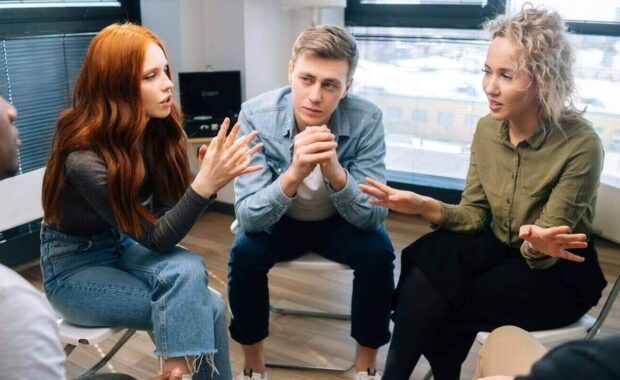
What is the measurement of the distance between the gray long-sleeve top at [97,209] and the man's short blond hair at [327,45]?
575mm

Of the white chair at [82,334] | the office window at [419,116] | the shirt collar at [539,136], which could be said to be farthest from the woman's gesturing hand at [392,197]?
the office window at [419,116]

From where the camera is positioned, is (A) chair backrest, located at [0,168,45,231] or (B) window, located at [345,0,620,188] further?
(B) window, located at [345,0,620,188]

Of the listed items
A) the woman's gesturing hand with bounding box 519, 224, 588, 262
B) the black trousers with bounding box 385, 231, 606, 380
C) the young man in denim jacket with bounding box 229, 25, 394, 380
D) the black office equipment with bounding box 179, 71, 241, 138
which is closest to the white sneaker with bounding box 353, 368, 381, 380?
the young man in denim jacket with bounding box 229, 25, 394, 380

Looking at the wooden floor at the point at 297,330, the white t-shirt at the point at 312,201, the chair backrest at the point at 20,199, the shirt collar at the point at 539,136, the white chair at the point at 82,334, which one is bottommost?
the wooden floor at the point at 297,330

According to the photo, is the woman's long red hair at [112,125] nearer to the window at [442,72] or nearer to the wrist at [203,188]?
the wrist at [203,188]

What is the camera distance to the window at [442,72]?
330 cm

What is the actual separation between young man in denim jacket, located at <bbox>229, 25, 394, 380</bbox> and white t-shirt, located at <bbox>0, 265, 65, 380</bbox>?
990 millimetres

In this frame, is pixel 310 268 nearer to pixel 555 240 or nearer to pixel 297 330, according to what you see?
pixel 297 330

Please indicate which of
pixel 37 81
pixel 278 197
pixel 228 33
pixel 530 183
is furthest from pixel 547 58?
pixel 37 81

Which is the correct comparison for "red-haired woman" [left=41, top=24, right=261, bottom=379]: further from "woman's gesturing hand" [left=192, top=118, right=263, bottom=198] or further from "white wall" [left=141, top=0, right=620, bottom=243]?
"white wall" [left=141, top=0, right=620, bottom=243]

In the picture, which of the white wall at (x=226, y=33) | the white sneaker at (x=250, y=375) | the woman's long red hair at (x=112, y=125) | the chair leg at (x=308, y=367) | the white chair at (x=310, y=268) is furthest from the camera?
the white wall at (x=226, y=33)

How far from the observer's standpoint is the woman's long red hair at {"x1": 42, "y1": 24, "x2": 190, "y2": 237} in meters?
1.64

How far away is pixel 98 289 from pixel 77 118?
0.47 m

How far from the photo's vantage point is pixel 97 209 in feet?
5.40
